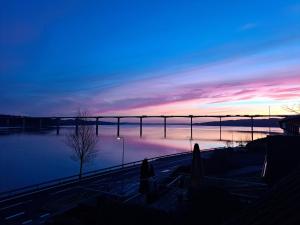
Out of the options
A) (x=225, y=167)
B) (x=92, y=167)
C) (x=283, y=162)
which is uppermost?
(x=283, y=162)

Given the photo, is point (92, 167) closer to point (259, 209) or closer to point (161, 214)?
point (161, 214)

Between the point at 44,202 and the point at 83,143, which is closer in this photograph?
the point at 44,202

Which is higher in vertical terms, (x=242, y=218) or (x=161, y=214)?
(x=242, y=218)

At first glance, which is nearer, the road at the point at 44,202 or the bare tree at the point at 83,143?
the road at the point at 44,202

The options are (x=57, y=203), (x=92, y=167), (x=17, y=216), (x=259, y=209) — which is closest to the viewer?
(x=259, y=209)

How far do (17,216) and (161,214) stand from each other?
1154 cm

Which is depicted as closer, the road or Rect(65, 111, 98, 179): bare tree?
the road

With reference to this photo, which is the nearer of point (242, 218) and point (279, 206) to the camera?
point (279, 206)

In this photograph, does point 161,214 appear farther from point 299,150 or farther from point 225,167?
point 225,167

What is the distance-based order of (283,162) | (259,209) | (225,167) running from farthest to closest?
(225,167), (283,162), (259,209)

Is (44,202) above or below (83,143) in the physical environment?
below

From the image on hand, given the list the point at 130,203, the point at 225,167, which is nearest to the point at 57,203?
the point at 130,203

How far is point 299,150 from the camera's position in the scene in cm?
1333

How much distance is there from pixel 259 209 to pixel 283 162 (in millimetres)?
10745
